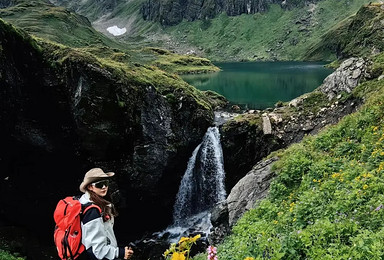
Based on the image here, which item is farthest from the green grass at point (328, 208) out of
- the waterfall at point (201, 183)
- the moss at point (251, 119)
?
the waterfall at point (201, 183)

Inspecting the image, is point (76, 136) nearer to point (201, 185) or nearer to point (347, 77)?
point (201, 185)

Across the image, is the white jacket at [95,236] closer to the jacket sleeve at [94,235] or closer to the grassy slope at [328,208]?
the jacket sleeve at [94,235]

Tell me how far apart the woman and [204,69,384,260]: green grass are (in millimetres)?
3164

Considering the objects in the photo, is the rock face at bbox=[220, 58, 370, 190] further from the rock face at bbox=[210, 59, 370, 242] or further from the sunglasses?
the sunglasses

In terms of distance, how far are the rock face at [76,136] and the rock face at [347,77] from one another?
1308 cm

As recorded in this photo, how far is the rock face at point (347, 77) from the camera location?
76.7 ft

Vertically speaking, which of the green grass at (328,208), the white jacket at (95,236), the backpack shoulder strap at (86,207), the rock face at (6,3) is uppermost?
the rock face at (6,3)

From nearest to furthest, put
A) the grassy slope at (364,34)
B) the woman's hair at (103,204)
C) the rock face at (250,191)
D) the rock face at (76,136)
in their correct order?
the woman's hair at (103,204) → the rock face at (250,191) → the rock face at (76,136) → the grassy slope at (364,34)

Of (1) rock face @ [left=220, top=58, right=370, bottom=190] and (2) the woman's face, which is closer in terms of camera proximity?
(2) the woman's face

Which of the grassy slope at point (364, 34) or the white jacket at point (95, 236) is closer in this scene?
the white jacket at point (95, 236)

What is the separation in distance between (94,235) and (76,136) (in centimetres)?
1981

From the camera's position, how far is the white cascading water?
2662cm

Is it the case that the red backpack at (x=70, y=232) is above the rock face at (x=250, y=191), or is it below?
above

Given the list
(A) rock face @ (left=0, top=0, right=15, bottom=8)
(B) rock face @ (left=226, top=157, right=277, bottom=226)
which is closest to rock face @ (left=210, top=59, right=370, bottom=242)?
(B) rock face @ (left=226, top=157, right=277, bottom=226)
